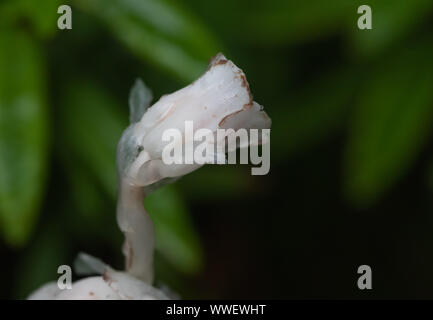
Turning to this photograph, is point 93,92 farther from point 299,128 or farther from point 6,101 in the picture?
point 299,128

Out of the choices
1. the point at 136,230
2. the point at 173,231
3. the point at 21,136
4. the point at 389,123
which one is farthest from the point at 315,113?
the point at 136,230

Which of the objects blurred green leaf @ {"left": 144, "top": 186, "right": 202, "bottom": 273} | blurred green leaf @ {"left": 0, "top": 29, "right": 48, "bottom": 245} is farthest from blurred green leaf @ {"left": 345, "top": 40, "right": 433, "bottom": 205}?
blurred green leaf @ {"left": 0, "top": 29, "right": 48, "bottom": 245}

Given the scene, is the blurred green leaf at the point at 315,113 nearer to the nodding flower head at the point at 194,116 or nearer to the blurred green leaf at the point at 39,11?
the blurred green leaf at the point at 39,11

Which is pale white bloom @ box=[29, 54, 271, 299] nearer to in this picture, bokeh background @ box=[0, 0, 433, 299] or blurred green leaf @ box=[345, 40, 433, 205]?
bokeh background @ box=[0, 0, 433, 299]

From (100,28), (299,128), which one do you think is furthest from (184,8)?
(299,128)

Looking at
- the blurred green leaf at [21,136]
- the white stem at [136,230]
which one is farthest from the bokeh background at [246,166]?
the white stem at [136,230]

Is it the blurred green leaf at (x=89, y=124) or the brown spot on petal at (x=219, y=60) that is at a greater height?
the blurred green leaf at (x=89, y=124)
